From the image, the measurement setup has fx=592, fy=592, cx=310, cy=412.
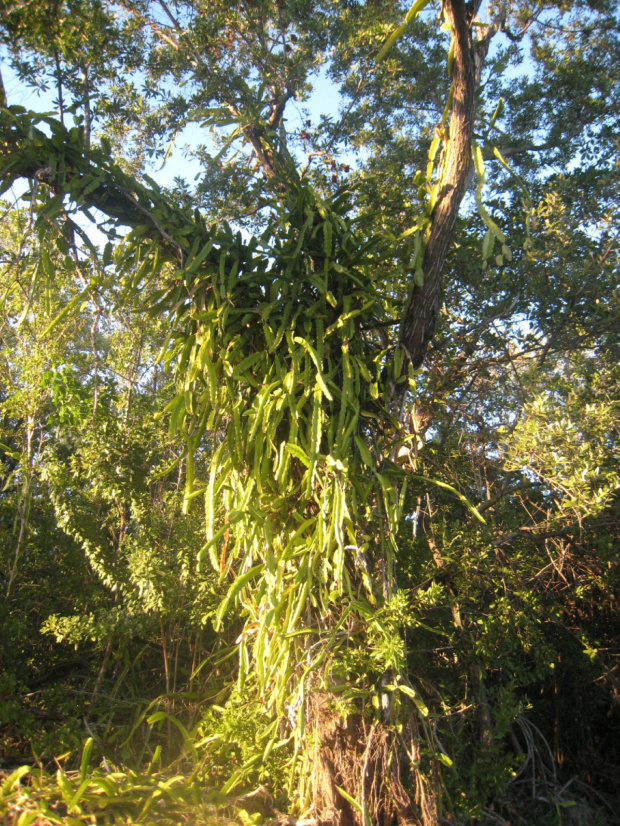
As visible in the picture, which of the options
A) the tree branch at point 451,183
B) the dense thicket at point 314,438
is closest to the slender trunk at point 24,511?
the dense thicket at point 314,438

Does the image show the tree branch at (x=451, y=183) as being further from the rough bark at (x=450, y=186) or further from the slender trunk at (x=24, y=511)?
the slender trunk at (x=24, y=511)

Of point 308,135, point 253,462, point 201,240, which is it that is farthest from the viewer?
point 308,135

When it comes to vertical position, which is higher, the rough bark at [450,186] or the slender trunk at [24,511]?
the rough bark at [450,186]

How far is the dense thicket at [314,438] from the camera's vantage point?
5.41ft

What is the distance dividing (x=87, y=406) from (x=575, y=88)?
3359 millimetres

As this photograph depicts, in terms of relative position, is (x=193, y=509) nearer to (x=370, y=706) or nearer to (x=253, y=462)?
(x=253, y=462)

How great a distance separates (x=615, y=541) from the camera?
9.40 ft

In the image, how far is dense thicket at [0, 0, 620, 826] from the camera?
1.65 metres

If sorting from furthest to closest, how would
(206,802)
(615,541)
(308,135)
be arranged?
1. (308,135)
2. (615,541)
3. (206,802)

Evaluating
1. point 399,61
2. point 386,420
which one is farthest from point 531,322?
point 399,61

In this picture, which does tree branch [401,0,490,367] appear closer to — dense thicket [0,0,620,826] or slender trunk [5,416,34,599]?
dense thicket [0,0,620,826]

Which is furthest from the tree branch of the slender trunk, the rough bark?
the slender trunk

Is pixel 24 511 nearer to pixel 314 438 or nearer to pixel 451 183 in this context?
pixel 314 438

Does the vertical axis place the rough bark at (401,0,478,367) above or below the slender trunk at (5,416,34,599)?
above
